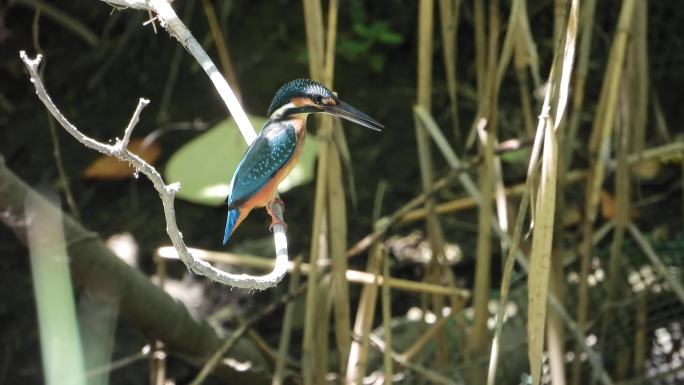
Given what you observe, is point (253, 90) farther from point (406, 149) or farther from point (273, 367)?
point (273, 367)

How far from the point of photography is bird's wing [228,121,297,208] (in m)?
1.29

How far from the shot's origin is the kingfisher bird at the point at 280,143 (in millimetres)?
1272

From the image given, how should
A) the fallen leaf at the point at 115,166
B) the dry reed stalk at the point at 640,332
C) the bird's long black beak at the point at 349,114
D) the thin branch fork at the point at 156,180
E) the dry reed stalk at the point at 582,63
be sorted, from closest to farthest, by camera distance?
the thin branch fork at the point at 156,180 → the bird's long black beak at the point at 349,114 → the dry reed stalk at the point at 582,63 → the dry reed stalk at the point at 640,332 → the fallen leaf at the point at 115,166

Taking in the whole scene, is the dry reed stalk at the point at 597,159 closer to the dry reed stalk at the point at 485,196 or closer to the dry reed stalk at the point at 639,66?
the dry reed stalk at the point at 639,66

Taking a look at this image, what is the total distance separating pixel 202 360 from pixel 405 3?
8.14 feet

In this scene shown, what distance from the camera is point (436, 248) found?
2877 millimetres

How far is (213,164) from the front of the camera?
2.30 meters

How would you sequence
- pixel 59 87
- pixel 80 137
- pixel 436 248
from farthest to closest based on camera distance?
1. pixel 59 87
2. pixel 436 248
3. pixel 80 137

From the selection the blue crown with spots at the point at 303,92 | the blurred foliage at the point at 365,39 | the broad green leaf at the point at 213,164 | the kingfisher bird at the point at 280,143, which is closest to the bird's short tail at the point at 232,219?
the kingfisher bird at the point at 280,143

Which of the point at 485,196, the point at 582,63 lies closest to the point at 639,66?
the point at 582,63

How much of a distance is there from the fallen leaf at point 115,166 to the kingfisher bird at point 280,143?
9.65 ft

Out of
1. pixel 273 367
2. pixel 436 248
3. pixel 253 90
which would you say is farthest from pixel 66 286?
pixel 253 90

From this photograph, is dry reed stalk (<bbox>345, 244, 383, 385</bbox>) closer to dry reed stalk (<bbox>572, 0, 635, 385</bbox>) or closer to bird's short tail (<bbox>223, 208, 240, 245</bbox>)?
dry reed stalk (<bbox>572, 0, 635, 385</bbox>)

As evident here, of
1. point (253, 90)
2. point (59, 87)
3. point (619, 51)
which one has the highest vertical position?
point (59, 87)
